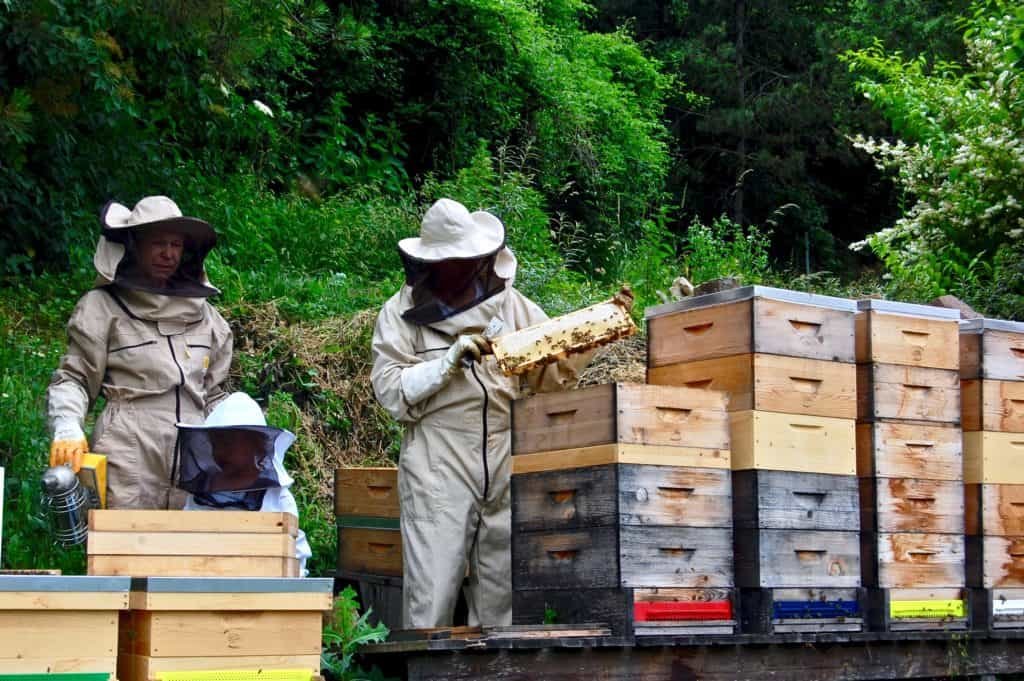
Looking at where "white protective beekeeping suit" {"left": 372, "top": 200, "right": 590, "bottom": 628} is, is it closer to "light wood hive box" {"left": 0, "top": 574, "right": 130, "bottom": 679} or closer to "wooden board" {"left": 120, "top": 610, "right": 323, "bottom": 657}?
"wooden board" {"left": 120, "top": 610, "right": 323, "bottom": 657}

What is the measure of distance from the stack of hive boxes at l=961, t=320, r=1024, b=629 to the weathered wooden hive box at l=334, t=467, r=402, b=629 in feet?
8.09

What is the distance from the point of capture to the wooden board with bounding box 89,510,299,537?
4297mm

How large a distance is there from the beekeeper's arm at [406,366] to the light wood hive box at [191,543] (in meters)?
0.87

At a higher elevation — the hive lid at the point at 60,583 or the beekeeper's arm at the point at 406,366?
the beekeeper's arm at the point at 406,366

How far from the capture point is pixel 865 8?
2378 centimetres

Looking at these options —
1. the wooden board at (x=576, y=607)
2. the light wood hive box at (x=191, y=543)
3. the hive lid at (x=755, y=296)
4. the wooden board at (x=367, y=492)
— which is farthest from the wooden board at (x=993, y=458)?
the light wood hive box at (x=191, y=543)

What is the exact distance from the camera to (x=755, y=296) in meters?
4.96

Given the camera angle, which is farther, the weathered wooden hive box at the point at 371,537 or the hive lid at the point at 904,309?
the weathered wooden hive box at the point at 371,537

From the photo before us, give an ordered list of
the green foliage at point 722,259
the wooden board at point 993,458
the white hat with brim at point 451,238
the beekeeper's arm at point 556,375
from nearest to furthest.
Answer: the white hat with brim at point 451,238 → the beekeeper's arm at point 556,375 → the wooden board at point 993,458 → the green foliage at point 722,259

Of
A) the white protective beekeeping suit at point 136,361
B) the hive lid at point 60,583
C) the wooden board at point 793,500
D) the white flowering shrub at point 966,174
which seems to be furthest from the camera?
the white flowering shrub at point 966,174

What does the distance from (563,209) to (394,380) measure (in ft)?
36.3

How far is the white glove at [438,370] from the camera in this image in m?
5.04

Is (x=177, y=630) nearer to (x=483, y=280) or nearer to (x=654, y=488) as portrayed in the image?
(x=654, y=488)

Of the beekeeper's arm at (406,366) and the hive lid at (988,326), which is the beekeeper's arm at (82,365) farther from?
the hive lid at (988,326)
